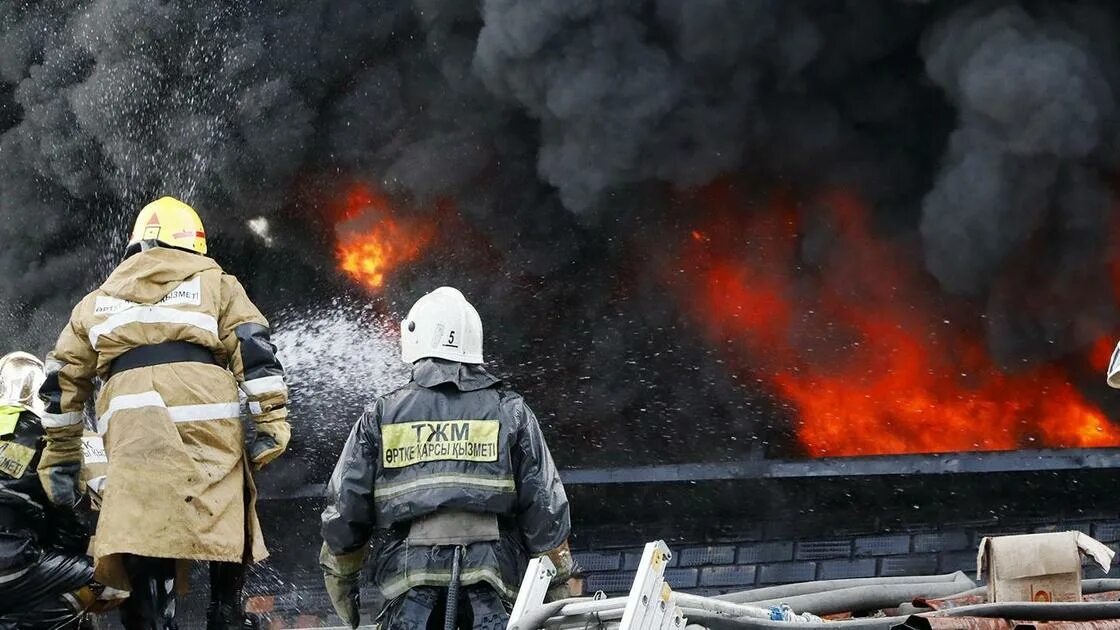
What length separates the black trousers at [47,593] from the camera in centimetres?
659

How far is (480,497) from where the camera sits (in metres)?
5.24

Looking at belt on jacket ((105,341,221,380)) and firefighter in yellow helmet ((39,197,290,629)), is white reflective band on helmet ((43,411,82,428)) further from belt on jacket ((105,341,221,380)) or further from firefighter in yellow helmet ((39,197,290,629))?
belt on jacket ((105,341,221,380))

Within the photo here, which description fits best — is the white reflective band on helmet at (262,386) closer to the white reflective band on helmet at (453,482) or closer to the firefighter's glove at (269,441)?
the firefighter's glove at (269,441)

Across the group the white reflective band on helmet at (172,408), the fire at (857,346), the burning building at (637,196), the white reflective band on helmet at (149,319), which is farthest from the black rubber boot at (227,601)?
the fire at (857,346)

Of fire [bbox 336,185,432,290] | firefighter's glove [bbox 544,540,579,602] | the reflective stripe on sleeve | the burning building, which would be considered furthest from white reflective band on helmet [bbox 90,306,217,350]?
fire [bbox 336,185,432,290]

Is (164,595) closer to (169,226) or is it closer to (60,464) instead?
(60,464)

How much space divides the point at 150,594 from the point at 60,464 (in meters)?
0.68

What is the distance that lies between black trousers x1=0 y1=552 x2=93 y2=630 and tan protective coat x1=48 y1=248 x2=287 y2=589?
57 cm

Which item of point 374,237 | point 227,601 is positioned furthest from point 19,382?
point 374,237

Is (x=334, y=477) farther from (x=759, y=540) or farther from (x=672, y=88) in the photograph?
(x=672, y=88)

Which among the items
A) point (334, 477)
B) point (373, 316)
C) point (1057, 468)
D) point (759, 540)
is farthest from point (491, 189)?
point (334, 477)

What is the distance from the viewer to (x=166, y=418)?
20.1ft

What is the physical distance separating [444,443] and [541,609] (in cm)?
111

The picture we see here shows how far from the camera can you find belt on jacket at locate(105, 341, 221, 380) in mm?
6227
